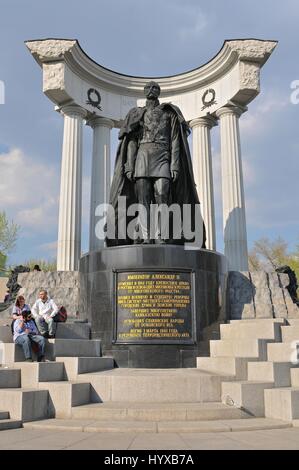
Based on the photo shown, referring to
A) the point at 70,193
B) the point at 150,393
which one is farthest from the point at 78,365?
the point at 70,193

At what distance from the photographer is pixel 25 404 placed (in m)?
7.87

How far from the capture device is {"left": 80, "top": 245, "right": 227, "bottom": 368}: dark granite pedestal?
10898 mm

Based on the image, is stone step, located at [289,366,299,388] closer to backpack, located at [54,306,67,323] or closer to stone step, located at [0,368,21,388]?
stone step, located at [0,368,21,388]

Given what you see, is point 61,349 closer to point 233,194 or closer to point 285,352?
point 285,352

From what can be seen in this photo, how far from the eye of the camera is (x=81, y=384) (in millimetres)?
8547

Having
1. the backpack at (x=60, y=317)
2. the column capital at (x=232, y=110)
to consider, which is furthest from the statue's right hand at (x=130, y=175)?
the column capital at (x=232, y=110)

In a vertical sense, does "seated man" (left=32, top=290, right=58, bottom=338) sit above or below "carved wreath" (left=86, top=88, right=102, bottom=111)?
below

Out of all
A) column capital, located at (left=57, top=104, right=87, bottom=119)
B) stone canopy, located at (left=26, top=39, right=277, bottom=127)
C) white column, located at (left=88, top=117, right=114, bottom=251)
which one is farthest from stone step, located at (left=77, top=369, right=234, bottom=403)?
column capital, located at (left=57, top=104, right=87, bottom=119)

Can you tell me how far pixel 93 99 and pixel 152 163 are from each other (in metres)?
13.9

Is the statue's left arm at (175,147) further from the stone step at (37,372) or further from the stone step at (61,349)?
the stone step at (37,372)

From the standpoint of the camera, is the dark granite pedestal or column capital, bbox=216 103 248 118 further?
column capital, bbox=216 103 248 118

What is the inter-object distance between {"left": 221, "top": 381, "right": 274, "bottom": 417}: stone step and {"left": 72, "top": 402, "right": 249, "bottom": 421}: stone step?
189 millimetres

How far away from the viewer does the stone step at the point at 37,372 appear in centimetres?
895

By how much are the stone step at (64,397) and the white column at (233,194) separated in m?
15.3
